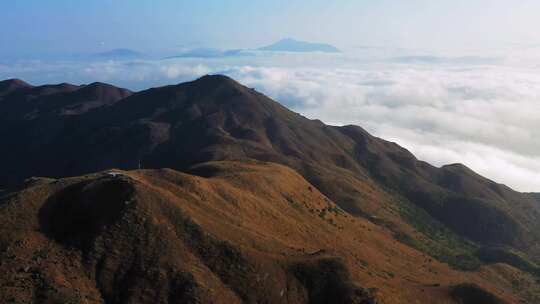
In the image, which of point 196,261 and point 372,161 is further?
point 372,161

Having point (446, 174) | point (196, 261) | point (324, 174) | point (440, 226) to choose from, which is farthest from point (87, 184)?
point (446, 174)

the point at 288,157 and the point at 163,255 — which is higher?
the point at 163,255

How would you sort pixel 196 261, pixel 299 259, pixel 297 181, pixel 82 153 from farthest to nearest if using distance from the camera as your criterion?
pixel 82 153, pixel 297 181, pixel 299 259, pixel 196 261

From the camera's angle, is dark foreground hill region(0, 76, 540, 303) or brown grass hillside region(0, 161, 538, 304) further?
dark foreground hill region(0, 76, 540, 303)

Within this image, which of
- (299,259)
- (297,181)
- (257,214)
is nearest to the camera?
(299,259)

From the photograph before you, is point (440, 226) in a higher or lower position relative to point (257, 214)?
lower

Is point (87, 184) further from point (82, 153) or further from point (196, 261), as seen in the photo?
point (82, 153)

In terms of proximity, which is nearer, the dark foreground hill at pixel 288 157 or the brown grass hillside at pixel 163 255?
the brown grass hillside at pixel 163 255

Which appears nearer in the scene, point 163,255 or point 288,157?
point 163,255
